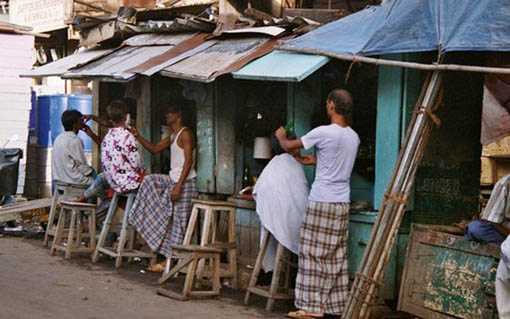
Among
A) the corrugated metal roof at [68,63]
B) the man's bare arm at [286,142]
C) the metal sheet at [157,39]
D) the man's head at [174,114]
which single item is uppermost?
the metal sheet at [157,39]

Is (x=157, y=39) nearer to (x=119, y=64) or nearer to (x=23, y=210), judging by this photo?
(x=119, y=64)

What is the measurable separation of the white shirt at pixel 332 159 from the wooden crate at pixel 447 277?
29.4 inches

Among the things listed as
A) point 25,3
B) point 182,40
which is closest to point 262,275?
point 182,40

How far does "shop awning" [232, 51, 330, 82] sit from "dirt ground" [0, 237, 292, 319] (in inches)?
85.3

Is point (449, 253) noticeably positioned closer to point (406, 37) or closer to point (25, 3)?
point (406, 37)

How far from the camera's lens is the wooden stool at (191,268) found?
8.04 m

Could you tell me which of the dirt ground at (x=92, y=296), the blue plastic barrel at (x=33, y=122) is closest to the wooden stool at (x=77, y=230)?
the dirt ground at (x=92, y=296)

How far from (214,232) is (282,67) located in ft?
7.66

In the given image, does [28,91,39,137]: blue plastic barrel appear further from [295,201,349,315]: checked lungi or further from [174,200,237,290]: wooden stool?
[295,201,349,315]: checked lungi

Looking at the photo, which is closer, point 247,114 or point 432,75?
point 432,75

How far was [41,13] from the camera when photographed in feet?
61.0

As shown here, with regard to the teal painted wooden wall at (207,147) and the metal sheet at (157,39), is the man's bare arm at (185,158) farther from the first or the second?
the metal sheet at (157,39)

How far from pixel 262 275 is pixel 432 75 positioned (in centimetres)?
319

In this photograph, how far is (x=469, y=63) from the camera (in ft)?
24.9
